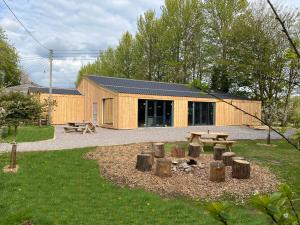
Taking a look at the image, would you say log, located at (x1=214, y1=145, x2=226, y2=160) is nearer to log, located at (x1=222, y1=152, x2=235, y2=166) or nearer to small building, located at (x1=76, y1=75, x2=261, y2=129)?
log, located at (x1=222, y1=152, x2=235, y2=166)

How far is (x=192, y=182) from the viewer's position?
27.9 feet

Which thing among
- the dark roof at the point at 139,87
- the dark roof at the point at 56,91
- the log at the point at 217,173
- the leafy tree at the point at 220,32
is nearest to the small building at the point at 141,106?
the dark roof at the point at 139,87

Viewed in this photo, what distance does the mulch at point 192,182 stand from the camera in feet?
25.7

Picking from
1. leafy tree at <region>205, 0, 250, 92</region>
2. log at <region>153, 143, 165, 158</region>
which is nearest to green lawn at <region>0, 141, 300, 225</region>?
log at <region>153, 143, 165, 158</region>

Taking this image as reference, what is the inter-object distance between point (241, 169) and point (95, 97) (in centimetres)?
2212

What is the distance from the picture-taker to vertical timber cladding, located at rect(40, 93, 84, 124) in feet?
99.0

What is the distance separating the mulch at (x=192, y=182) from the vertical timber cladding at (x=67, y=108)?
2047 cm

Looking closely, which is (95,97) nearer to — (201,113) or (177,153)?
(201,113)

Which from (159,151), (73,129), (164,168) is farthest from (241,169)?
(73,129)

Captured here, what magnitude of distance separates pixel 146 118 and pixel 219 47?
688 inches

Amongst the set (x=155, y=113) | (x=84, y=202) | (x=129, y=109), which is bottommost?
(x=84, y=202)

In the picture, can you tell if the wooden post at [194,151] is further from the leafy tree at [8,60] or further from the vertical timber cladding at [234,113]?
the leafy tree at [8,60]

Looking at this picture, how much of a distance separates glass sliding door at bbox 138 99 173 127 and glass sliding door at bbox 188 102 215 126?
7.71ft

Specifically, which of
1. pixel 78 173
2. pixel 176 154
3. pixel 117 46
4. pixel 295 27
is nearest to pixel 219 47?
pixel 295 27
